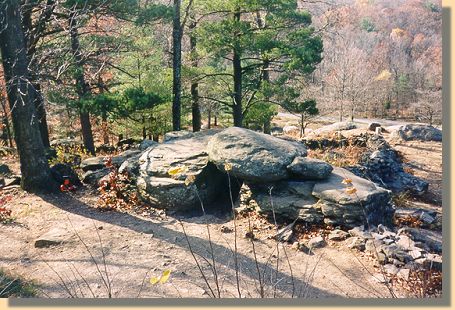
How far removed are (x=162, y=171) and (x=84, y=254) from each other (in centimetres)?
212

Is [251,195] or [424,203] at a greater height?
[251,195]

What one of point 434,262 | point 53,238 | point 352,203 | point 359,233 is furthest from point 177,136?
point 434,262

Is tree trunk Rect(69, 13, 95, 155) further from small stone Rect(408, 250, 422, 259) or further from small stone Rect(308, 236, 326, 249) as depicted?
small stone Rect(408, 250, 422, 259)

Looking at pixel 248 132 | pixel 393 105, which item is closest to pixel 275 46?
pixel 248 132

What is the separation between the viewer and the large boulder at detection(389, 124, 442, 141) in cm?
1500

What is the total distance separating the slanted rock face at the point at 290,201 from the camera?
20.1ft

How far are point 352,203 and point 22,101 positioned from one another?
538cm

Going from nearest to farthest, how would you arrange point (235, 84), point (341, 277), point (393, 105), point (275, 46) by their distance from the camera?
point (341, 277), point (275, 46), point (235, 84), point (393, 105)

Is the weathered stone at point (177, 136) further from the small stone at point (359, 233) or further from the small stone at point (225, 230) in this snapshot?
the small stone at point (359, 233)

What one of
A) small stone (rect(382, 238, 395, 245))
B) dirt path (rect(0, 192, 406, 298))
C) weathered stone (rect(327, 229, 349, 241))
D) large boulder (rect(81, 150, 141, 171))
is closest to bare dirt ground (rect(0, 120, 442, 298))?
dirt path (rect(0, 192, 406, 298))

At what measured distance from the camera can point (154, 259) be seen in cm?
536

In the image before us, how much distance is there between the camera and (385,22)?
2509 centimetres

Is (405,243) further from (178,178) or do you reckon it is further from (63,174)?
(63,174)

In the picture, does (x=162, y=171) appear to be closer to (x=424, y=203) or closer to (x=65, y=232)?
(x=65, y=232)
